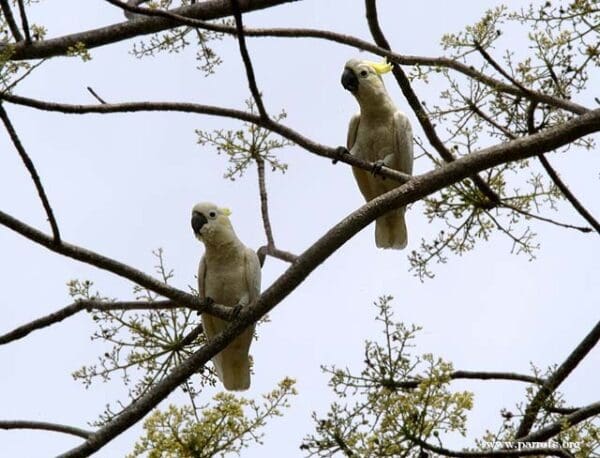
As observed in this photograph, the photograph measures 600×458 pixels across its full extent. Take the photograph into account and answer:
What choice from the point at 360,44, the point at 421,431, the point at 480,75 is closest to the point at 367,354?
the point at 421,431

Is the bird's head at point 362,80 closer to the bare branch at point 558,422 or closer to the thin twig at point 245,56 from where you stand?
the thin twig at point 245,56

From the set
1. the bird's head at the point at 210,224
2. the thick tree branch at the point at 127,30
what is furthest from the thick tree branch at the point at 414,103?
the bird's head at the point at 210,224

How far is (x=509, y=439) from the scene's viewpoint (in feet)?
15.7

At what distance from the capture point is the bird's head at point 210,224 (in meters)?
6.58

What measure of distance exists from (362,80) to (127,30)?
68.8 inches

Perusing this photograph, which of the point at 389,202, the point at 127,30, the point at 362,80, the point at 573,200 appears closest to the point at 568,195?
the point at 573,200

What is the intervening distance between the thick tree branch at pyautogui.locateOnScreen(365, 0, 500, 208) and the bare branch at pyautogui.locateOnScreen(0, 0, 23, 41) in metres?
2.24

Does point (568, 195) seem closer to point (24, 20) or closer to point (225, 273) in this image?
point (225, 273)

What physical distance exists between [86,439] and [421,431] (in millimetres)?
1623

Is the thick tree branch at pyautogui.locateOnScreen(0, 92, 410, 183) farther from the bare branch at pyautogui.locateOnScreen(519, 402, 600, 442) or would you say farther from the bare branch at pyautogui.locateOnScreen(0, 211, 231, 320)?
the bare branch at pyautogui.locateOnScreen(519, 402, 600, 442)

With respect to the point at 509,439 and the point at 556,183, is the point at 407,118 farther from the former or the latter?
the point at 509,439

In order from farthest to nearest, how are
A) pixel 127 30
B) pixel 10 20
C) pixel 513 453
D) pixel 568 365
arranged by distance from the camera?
pixel 127 30
pixel 10 20
pixel 568 365
pixel 513 453

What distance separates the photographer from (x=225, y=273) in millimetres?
6590

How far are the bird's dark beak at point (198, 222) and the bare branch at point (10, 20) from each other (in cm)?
173
